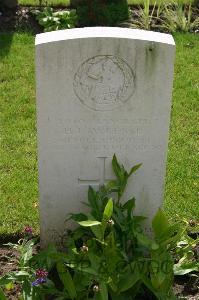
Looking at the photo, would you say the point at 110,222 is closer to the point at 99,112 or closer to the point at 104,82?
the point at 99,112

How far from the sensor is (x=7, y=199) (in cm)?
489

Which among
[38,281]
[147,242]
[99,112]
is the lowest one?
[38,281]

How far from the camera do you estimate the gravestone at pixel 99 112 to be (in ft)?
11.9

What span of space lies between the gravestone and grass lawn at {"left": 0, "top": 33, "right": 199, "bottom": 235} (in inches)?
26.6

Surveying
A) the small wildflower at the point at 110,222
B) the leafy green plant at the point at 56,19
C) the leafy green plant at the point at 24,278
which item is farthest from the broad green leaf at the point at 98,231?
the leafy green plant at the point at 56,19

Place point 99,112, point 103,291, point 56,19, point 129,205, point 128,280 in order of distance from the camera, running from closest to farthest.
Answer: point 103,291
point 128,280
point 99,112
point 129,205
point 56,19

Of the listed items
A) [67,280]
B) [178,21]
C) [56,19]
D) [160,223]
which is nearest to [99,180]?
[160,223]

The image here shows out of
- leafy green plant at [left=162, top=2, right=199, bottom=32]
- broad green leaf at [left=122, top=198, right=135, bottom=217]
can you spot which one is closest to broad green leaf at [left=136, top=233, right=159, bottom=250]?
broad green leaf at [left=122, top=198, right=135, bottom=217]

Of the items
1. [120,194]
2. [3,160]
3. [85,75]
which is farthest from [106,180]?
[3,160]

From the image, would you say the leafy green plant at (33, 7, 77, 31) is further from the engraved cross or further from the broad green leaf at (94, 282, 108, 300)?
the broad green leaf at (94, 282, 108, 300)

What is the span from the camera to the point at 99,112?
150 inches

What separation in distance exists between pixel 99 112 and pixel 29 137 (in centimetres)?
212

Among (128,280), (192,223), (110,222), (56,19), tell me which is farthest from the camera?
(56,19)

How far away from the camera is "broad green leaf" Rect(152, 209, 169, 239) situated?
361cm
